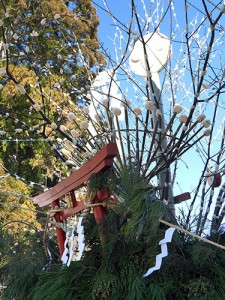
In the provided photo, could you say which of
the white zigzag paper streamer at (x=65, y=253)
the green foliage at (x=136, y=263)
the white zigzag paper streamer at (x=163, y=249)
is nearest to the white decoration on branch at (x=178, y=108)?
the green foliage at (x=136, y=263)

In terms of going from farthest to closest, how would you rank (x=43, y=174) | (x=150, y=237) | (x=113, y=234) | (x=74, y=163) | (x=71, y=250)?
(x=43, y=174) → (x=74, y=163) → (x=71, y=250) → (x=113, y=234) → (x=150, y=237)

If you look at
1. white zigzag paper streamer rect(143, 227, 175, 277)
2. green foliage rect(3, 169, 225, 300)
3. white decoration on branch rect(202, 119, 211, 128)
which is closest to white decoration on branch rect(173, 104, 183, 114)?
white decoration on branch rect(202, 119, 211, 128)

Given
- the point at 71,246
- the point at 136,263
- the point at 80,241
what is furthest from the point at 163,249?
the point at 71,246

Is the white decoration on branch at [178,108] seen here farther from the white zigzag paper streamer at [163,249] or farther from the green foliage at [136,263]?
the white zigzag paper streamer at [163,249]

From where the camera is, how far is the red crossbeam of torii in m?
1.62

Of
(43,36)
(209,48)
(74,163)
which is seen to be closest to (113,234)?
(74,163)

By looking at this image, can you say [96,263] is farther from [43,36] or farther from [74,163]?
[43,36]

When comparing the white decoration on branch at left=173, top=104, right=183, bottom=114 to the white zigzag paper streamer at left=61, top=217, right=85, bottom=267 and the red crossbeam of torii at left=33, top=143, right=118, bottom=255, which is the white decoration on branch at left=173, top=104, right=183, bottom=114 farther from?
the white zigzag paper streamer at left=61, top=217, right=85, bottom=267

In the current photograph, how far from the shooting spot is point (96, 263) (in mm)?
1713

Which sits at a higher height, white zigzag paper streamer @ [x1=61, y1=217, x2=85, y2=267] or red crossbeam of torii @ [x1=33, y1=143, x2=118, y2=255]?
red crossbeam of torii @ [x1=33, y1=143, x2=118, y2=255]

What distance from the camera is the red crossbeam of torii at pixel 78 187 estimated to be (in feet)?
5.32

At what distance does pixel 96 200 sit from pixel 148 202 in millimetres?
257

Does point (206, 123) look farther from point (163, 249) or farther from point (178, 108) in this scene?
point (163, 249)

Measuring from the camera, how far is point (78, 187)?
1879mm
